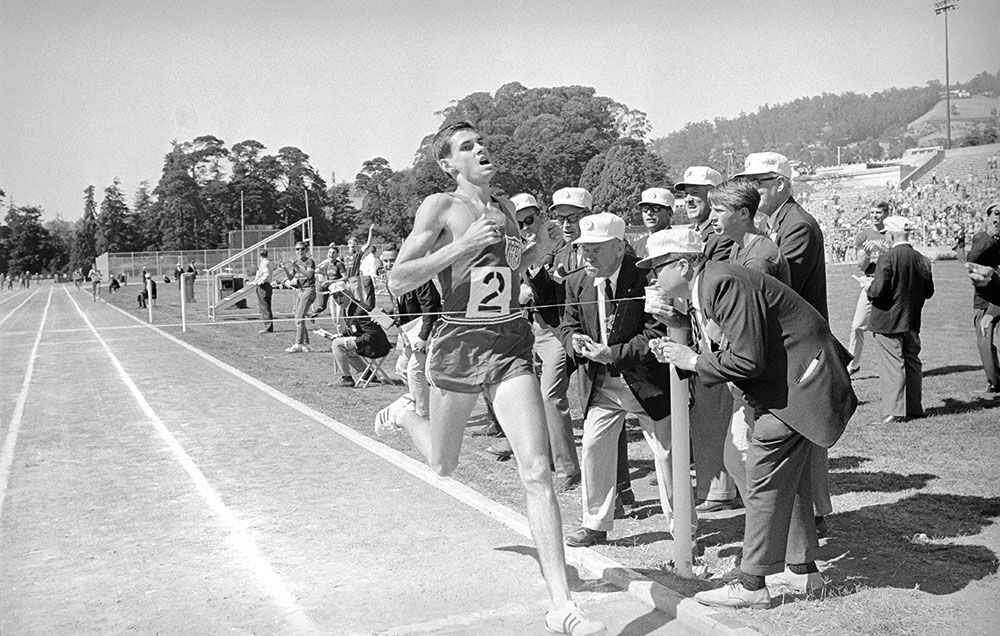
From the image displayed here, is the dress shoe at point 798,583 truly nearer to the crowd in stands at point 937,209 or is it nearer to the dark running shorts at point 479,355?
the dark running shorts at point 479,355

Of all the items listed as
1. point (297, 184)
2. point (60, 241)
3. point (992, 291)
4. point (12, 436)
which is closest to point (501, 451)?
point (12, 436)

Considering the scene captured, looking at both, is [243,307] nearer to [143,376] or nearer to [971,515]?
[143,376]

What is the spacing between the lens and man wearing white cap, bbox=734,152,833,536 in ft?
18.3

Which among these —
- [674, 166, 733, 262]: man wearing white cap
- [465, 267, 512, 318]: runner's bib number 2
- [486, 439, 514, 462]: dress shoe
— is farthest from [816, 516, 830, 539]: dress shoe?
[486, 439, 514, 462]: dress shoe

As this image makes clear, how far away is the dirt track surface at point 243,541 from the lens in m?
4.59

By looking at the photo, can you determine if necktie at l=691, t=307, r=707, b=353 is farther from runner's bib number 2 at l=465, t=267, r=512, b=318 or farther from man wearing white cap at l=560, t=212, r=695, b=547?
runner's bib number 2 at l=465, t=267, r=512, b=318

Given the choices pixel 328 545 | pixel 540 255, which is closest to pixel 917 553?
pixel 540 255

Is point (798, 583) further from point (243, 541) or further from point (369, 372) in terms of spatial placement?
point (369, 372)

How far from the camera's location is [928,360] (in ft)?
45.4

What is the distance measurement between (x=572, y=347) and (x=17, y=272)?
9269 cm

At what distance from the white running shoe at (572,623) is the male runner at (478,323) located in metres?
0.02

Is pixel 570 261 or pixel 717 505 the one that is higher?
pixel 570 261

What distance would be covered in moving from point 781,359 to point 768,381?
126 mm

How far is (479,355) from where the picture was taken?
4.72 m
